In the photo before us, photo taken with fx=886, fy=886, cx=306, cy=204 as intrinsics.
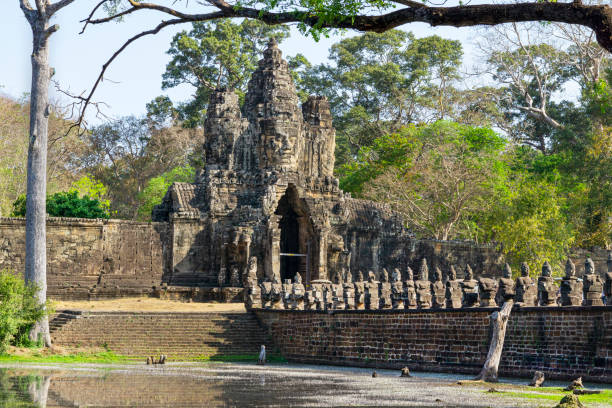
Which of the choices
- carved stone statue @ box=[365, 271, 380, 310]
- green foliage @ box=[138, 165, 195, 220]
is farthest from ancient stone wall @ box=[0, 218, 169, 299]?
green foliage @ box=[138, 165, 195, 220]

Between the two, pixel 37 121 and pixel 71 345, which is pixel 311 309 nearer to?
pixel 71 345

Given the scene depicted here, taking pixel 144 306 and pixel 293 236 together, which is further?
pixel 293 236

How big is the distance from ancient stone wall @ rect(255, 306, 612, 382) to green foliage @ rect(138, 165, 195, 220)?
88.4 feet

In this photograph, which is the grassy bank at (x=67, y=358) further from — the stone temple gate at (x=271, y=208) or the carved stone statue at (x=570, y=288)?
the carved stone statue at (x=570, y=288)

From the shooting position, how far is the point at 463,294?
72.9ft

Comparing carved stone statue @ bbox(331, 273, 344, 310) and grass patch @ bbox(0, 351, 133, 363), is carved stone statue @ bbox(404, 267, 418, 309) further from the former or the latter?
grass patch @ bbox(0, 351, 133, 363)

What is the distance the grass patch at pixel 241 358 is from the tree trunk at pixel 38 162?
4.88 metres

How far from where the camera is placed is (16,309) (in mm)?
25078

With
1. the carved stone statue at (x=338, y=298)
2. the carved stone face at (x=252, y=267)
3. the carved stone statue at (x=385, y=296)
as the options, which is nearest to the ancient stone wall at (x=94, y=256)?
the carved stone face at (x=252, y=267)

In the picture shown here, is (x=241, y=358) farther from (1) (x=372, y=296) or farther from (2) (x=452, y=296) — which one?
(2) (x=452, y=296)

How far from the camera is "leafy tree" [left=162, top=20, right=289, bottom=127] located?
197 ft

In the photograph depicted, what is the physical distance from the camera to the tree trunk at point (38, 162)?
25.1 metres

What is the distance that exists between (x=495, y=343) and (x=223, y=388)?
6.05 meters

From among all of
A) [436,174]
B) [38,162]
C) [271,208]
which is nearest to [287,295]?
[271,208]
